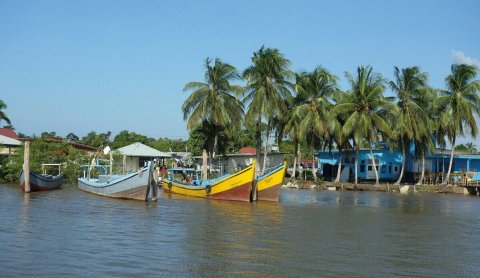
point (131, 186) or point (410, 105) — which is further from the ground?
point (410, 105)

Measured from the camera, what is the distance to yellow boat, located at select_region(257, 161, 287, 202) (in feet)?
96.2

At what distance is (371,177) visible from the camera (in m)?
54.4

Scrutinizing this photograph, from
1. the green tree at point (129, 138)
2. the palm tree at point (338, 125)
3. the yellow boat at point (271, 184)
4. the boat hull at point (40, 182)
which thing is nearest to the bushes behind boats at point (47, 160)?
the boat hull at point (40, 182)

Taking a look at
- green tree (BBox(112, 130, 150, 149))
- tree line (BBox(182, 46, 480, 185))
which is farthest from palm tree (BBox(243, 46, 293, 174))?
green tree (BBox(112, 130, 150, 149))

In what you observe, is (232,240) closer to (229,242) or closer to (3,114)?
(229,242)

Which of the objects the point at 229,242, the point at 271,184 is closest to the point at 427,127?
the point at 271,184

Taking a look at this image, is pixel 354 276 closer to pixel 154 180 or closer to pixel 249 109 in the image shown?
pixel 154 180

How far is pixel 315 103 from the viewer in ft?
161

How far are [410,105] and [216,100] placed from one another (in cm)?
1707

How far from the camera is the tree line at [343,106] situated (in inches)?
1731

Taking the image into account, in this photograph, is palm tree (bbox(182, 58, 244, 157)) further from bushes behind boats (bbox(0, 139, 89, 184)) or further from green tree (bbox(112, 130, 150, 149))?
→ green tree (bbox(112, 130, 150, 149))

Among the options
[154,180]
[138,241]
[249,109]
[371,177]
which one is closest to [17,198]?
[154,180]

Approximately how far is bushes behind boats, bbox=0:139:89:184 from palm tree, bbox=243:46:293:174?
15.6 meters

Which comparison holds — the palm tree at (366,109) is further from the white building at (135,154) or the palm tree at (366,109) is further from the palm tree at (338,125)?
the white building at (135,154)
